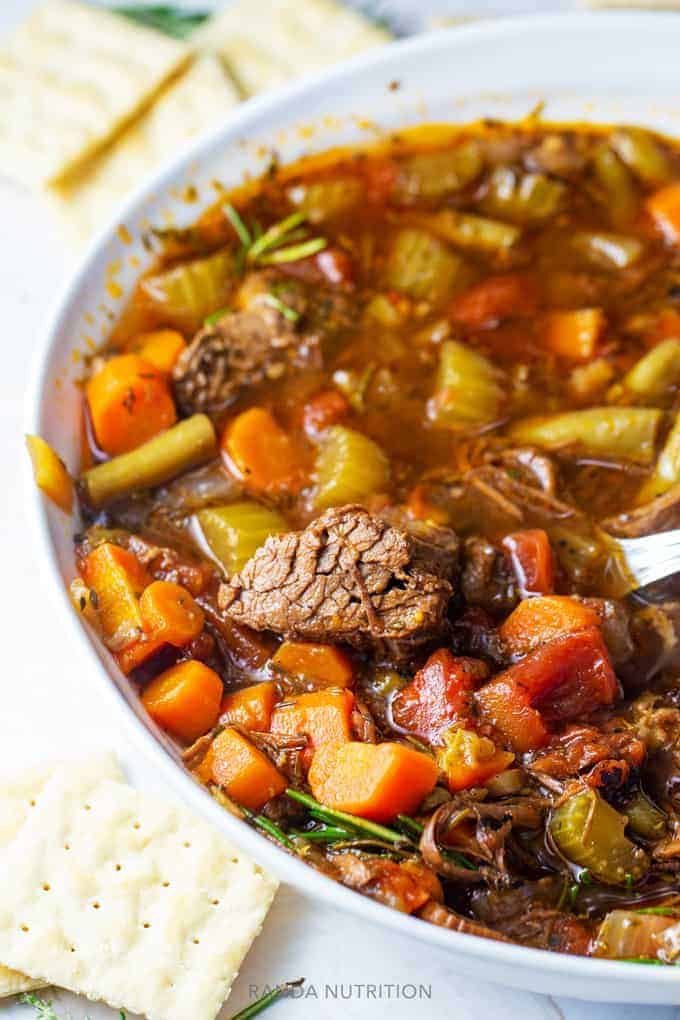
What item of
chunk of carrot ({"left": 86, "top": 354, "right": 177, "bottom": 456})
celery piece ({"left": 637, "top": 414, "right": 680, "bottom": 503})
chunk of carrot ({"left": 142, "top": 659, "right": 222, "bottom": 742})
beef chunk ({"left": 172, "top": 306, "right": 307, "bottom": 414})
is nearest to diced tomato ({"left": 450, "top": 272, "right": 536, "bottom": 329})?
beef chunk ({"left": 172, "top": 306, "right": 307, "bottom": 414})

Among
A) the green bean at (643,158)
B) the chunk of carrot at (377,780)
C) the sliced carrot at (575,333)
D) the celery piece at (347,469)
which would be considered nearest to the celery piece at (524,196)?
the green bean at (643,158)

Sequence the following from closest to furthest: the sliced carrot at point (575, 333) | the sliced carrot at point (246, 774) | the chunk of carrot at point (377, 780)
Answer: the chunk of carrot at point (377, 780), the sliced carrot at point (246, 774), the sliced carrot at point (575, 333)

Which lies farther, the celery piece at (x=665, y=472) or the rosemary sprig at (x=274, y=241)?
the rosemary sprig at (x=274, y=241)

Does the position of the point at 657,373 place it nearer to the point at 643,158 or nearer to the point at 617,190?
the point at 617,190

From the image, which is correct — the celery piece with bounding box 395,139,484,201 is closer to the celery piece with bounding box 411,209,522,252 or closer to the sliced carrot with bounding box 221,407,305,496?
the celery piece with bounding box 411,209,522,252

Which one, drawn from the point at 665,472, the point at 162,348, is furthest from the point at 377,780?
the point at 162,348

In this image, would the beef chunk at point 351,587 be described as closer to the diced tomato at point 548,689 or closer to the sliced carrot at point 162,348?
the diced tomato at point 548,689
